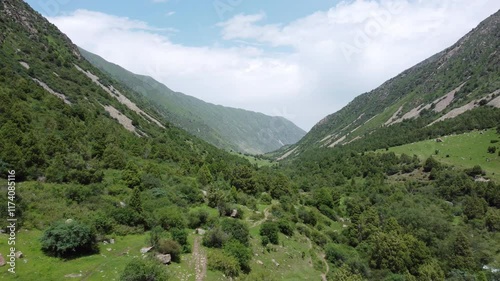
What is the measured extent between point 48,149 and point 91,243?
21.6 meters

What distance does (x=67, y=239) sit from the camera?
88.2ft

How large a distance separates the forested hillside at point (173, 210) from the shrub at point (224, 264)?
13 cm

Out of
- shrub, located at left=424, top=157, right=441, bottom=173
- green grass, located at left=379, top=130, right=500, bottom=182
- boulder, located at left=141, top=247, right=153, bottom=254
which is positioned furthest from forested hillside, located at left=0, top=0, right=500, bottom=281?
green grass, located at left=379, top=130, right=500, bottom=182

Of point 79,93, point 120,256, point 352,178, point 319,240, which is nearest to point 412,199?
point 352,178

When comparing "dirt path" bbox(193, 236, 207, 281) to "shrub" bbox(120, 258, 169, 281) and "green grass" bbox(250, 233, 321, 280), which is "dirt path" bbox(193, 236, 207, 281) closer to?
"shrub" bbox(120, 258, 169, 281)

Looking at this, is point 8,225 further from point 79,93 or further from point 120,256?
point 79,93

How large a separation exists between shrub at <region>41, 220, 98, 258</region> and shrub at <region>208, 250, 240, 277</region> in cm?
1095

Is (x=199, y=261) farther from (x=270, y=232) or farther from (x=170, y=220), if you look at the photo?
(x=270, y=232)

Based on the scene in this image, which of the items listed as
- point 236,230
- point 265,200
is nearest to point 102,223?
point 236,230

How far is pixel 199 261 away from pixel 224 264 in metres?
2.50

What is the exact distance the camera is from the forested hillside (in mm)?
28734

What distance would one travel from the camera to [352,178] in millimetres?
110812

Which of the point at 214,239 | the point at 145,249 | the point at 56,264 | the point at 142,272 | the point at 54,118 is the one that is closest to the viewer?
the point at 142,272

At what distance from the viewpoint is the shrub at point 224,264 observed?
3077 cm
